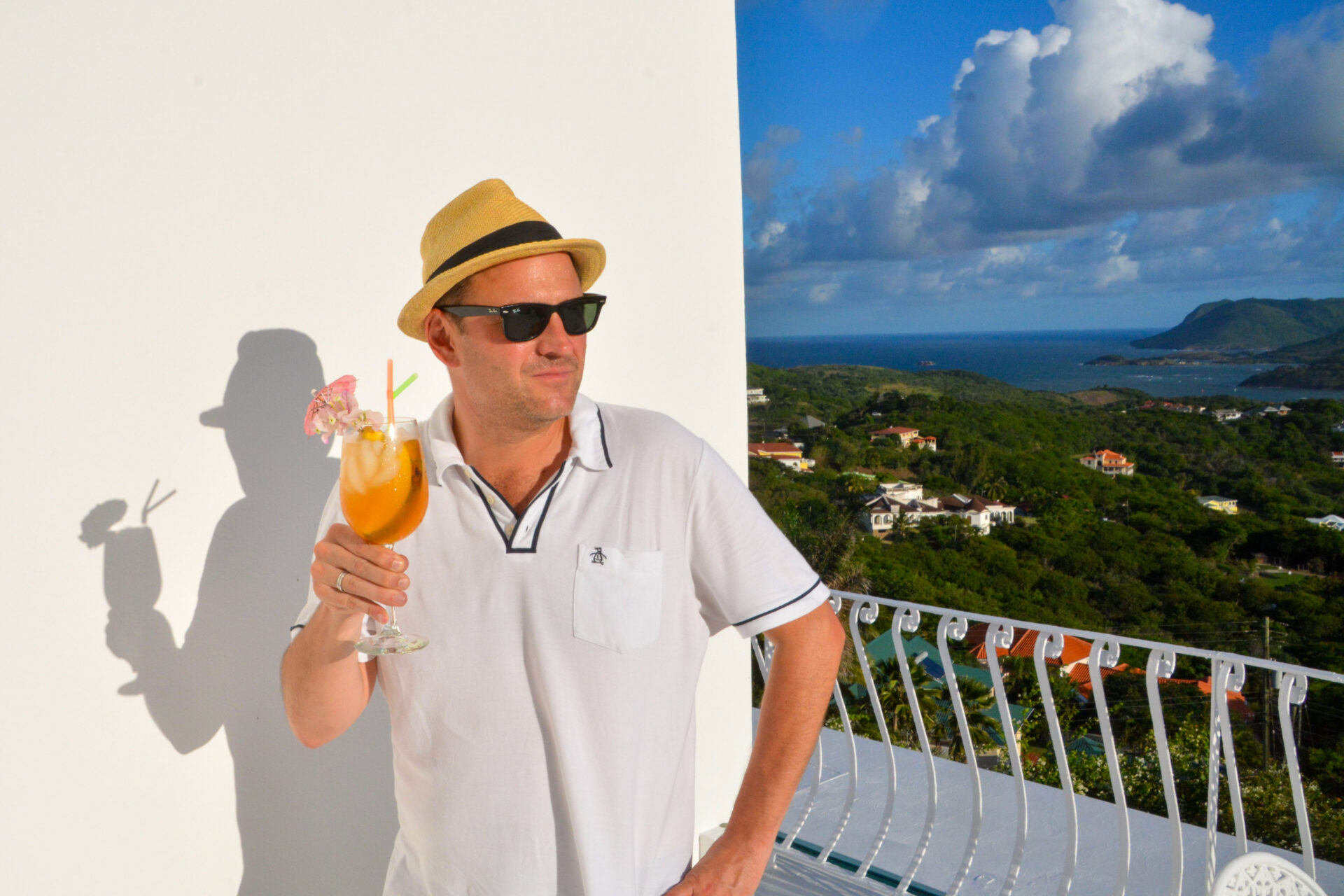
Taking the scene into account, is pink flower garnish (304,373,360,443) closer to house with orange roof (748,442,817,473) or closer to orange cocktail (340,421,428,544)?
orange cocktail (340,421,428,544)

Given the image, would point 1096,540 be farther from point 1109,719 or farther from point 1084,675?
point 1109,719

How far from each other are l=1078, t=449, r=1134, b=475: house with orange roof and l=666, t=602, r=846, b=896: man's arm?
119 feet

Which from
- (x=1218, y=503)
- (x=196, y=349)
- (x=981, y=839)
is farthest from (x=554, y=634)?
(x=1218, y=503)

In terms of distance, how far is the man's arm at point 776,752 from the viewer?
1341 mm

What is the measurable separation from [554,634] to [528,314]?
45cm

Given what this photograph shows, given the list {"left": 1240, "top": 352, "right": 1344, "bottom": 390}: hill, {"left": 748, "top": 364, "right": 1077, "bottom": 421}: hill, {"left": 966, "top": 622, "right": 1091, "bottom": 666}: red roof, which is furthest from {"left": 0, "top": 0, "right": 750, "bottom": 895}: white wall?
{"left": 1240, "top": 352, "right": 1344, "bottom": 390}: hill

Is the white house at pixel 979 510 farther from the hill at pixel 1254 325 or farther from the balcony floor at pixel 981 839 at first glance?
the balcony floor at pixel 981 839

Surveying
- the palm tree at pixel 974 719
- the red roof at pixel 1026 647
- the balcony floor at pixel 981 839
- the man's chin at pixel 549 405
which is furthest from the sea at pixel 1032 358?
the man's chin at pixel 549 405

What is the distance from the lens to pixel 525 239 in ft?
4.75

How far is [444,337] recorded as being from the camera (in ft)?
5.05

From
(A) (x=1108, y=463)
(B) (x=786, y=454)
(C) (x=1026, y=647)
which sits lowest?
(C) (x=1026, y=647)

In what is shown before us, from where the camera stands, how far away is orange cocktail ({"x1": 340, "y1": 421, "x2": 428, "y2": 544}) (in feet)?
3.94

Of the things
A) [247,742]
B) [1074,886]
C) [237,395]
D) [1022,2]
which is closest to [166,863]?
[247,742]

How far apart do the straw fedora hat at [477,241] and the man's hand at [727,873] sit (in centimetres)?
86
